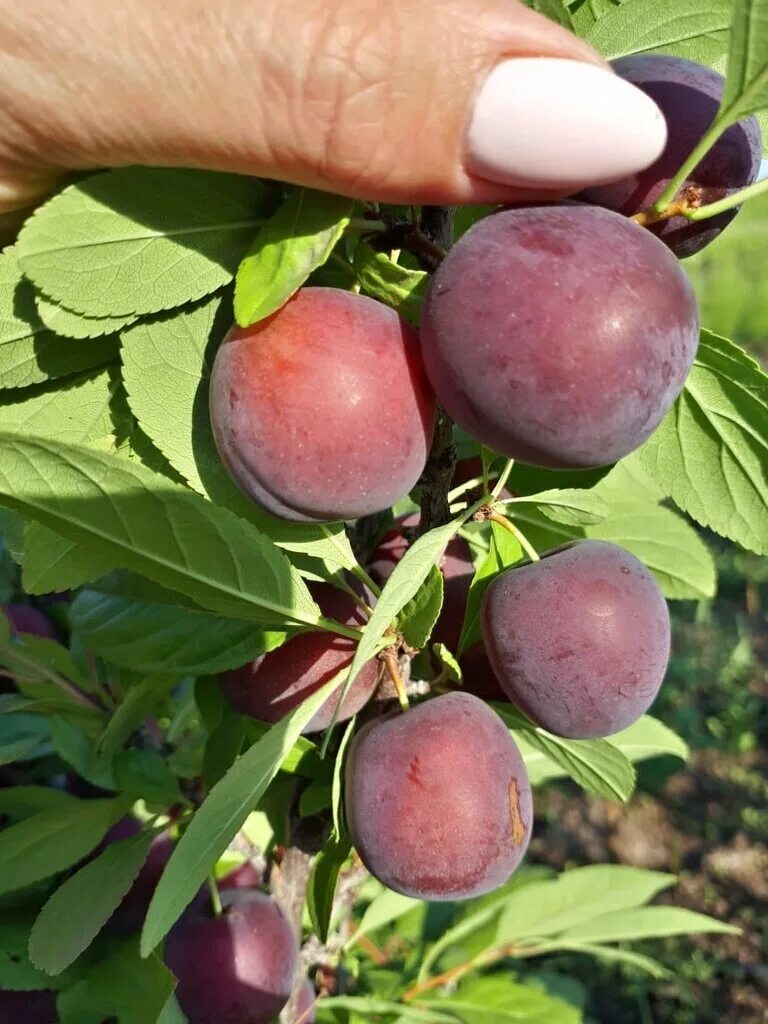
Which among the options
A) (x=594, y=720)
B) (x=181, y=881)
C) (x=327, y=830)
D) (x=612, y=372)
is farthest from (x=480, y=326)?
(x=327, y=830)

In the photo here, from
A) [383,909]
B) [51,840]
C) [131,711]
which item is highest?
[131,711]

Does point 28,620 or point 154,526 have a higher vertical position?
point 154,526

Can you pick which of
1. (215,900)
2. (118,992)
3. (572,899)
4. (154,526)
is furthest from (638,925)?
(154,526)

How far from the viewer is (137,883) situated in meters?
1.21

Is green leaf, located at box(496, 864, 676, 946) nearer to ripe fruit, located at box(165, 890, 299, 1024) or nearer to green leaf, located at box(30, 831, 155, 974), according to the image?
ripe fruit, located at box(165, 890, 299, 1024)

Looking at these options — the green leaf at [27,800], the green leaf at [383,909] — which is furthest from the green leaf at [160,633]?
the green leaf at [383,909]

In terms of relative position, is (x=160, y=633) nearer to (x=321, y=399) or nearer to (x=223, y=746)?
(x=223, y=746)

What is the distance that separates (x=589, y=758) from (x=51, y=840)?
63cm

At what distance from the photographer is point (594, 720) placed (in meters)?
0.77

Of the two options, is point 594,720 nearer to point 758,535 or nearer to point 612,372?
point 758,535

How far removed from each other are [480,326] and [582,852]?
2881mm

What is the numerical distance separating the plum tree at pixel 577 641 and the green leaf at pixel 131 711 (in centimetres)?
43

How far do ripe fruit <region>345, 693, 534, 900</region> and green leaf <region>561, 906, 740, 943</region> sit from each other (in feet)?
3.11

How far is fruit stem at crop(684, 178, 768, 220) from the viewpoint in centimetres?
64
